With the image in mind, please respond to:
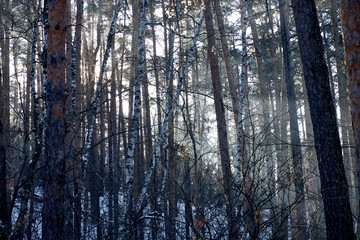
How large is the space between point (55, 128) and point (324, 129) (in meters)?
4.88

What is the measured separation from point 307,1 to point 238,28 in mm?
15600

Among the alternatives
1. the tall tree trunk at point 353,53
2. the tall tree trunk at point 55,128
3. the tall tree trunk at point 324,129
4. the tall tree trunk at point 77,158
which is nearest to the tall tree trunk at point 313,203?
the tall tree trunk at point 324,129

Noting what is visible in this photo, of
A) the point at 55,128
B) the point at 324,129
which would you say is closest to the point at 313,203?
the point at 324,129

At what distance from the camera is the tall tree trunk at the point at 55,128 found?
6012 mm

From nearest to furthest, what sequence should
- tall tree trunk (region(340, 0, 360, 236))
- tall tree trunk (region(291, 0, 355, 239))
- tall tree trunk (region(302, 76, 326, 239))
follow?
tall tree trunk (region(340, 0, 360, 236))
tall tree trunk (region(291, 0, 355, 239))
tall tree trunk (region(302, 76, 326, 239))

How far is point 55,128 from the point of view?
20.0 ft

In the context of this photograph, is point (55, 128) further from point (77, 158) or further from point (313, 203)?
point (313, 203)

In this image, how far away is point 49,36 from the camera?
625 cm

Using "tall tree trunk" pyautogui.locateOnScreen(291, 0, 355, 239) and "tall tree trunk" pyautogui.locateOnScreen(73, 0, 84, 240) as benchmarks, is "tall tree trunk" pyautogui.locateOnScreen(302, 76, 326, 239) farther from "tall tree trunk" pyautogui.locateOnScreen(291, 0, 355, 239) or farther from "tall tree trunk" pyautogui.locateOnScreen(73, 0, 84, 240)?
"tall tree trunk" pyautogui.locateOnScreen(73, 0, 84, 240)

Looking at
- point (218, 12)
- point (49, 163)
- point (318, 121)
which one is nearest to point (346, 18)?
point (318, 121)

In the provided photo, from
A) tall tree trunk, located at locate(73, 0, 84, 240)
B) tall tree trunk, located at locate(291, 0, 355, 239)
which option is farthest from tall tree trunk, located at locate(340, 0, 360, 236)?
tall tree trunk, located at locate(73, 0, 84, 240)

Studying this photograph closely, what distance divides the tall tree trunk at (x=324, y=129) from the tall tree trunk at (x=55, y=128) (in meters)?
4.52

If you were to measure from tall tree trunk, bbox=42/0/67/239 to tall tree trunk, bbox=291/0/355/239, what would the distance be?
178 inches

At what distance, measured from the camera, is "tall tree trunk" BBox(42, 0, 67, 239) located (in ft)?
19.7
